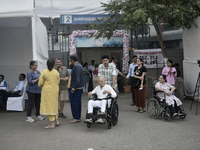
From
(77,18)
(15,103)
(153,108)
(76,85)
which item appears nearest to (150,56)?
(77,18)

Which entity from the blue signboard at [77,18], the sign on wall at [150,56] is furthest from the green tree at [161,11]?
the sign on wall at [150,56]

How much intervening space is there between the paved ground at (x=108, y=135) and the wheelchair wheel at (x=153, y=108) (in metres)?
0.15

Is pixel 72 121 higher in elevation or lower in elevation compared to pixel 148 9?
lower

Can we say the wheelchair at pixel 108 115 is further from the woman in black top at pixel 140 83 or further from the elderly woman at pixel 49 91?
the woman in black top at pixel 140 83

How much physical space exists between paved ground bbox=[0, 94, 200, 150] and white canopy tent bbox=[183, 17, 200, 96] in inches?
117

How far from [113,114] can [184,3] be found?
548 cm

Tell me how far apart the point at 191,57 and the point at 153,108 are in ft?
12.6

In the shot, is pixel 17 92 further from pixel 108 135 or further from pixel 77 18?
pixel 77 18

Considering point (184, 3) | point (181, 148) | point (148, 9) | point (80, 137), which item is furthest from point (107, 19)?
point (181, 148)

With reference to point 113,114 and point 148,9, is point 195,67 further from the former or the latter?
point 113,114

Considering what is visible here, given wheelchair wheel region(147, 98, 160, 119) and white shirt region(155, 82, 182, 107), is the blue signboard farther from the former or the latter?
wheelchair wheel region(147, 98, 160, 119)

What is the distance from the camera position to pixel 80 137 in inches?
208

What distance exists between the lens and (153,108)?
6875 mm

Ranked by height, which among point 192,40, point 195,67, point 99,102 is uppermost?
point 192,40
